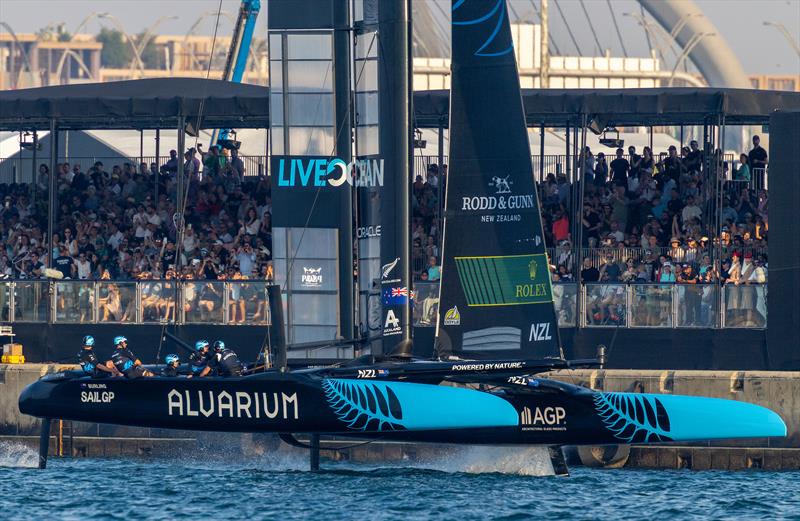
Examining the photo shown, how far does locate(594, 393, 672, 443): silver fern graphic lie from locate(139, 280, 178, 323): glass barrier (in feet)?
28.8

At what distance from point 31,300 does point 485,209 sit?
382 inches

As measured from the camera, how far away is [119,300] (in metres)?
26.5

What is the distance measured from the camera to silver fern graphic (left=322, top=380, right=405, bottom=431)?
764 inches

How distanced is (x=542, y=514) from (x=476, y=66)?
5.77 meters

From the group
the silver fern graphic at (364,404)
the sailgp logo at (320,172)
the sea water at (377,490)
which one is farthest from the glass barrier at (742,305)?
the silver fern graphic at (364,404)

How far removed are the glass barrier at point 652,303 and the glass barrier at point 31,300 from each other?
962cm

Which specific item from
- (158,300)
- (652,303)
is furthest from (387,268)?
(158,300)

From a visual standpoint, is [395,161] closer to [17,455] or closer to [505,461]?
[505,461]

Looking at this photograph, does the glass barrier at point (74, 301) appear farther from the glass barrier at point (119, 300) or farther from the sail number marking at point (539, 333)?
the sail number marking at point (539, 333)

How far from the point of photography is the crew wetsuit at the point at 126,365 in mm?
20672

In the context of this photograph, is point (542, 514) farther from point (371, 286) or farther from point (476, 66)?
point (476, 66)

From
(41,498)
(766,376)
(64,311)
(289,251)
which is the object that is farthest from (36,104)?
(766,376)

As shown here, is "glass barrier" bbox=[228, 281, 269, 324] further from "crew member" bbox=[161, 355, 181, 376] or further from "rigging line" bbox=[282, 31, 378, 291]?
"crew member" bbox=[161, 355, 181, 376]

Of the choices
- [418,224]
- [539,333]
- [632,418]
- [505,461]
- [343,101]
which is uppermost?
[343,101]
